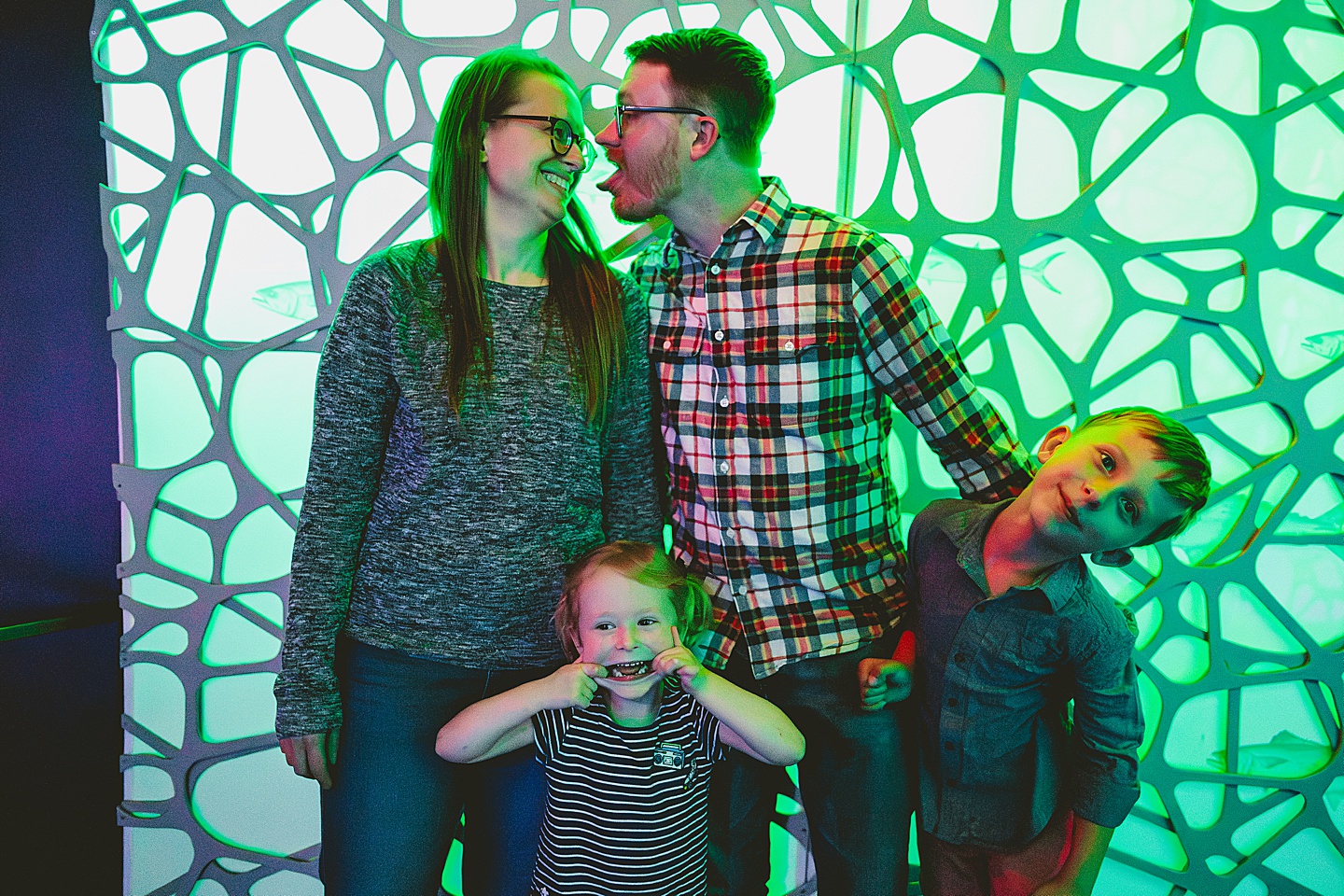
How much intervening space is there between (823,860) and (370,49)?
6.60 ft

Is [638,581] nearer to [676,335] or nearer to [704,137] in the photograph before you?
[676,335]

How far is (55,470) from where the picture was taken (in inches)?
81.4

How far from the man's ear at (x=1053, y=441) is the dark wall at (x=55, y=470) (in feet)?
7.06

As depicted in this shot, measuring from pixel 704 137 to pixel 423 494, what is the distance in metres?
0.84

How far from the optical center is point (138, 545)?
6.61 ft

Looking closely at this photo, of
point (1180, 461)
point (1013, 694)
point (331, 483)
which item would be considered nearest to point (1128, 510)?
point (1180, 461)

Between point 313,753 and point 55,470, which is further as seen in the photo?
point 55,470

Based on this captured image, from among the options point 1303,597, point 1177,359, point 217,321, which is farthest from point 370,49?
point 1303,597

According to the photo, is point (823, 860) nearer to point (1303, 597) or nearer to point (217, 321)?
point (1303, 597)

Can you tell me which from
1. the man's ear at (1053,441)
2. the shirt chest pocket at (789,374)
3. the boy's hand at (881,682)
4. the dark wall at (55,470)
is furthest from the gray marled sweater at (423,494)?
the dark wall at (55,470)

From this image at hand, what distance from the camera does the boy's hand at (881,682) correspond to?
1.47 metres

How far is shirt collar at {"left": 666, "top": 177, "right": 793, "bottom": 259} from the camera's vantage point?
4.99 feet

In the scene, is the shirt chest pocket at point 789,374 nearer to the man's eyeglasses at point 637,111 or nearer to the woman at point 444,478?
the woman at point 444,478

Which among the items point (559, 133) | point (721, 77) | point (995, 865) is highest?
point (721, 77)
